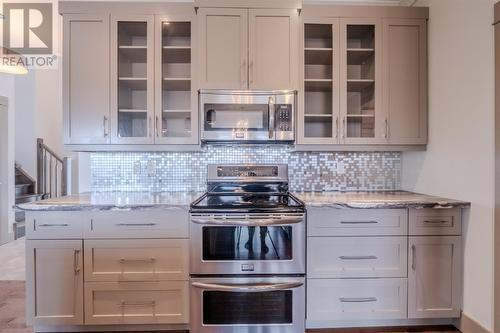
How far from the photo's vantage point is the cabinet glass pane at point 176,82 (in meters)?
2.46

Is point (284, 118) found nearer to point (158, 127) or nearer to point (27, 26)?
point (158, 127)

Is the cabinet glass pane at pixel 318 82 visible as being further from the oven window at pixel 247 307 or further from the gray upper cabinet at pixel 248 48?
the oven window at pixel 247 307

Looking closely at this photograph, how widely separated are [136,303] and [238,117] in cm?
147

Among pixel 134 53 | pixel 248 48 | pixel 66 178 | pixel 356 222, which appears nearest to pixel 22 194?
pixel 66 178

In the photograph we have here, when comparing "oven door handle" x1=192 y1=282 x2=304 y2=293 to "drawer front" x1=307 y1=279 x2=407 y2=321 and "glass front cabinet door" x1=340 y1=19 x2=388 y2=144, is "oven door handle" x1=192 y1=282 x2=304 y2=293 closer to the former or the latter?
"drawer front" x1=307 y1=279 x2=407 y2=321

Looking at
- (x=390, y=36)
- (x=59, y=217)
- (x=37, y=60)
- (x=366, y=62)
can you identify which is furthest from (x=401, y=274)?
(x=37, y=60)

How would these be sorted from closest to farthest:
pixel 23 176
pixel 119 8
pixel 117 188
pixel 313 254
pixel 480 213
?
pixel 480 213, pixel 313 254, pixel 119 8, pixel 117 188, pixel 23 176

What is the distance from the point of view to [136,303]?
208cm

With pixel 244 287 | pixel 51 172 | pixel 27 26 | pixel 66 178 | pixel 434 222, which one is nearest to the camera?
pixel 244 287

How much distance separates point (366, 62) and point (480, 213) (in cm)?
137

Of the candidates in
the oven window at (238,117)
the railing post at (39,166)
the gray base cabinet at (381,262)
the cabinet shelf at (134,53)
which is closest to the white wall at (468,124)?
the gray base cabinet at (381,262)

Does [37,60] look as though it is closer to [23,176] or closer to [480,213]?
[23,176]

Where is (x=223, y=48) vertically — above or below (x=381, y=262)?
above

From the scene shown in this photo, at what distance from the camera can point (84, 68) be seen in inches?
95.0
